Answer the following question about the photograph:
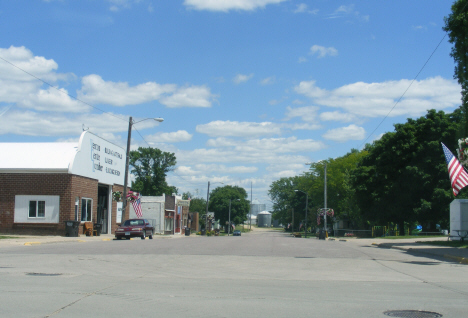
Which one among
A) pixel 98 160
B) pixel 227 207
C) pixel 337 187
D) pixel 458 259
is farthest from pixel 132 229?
pixel 227 207

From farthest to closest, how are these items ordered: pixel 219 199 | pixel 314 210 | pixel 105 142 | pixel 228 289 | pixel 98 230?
pixel 219 199
pixel 314 210
pixel 105 142
pixel 98 230
pixel 228 289

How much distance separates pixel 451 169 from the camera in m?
22.3

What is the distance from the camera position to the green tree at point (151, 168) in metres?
95.8

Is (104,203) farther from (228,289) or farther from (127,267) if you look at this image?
(228,289)

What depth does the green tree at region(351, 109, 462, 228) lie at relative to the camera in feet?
130

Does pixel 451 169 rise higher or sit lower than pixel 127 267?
higher

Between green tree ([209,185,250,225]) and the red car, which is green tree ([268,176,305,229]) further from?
the red car

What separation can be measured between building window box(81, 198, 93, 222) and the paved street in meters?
23.9

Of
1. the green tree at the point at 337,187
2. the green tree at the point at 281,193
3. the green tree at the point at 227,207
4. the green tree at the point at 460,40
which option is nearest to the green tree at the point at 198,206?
the green tree at the point at 227,207

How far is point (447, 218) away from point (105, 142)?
30992 mm

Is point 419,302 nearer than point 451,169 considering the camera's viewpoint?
Yes

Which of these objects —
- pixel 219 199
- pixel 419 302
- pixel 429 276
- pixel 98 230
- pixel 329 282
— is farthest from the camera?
pixel 219 199

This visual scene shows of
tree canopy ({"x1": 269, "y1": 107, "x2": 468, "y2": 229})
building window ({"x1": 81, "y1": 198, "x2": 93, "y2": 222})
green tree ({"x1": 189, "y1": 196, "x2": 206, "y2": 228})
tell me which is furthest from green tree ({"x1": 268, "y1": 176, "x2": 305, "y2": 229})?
building window ({"x1": 81, "y1": 198, "x2": 93, "y2": 222})

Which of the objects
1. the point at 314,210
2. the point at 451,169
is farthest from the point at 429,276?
the point at 314,210
